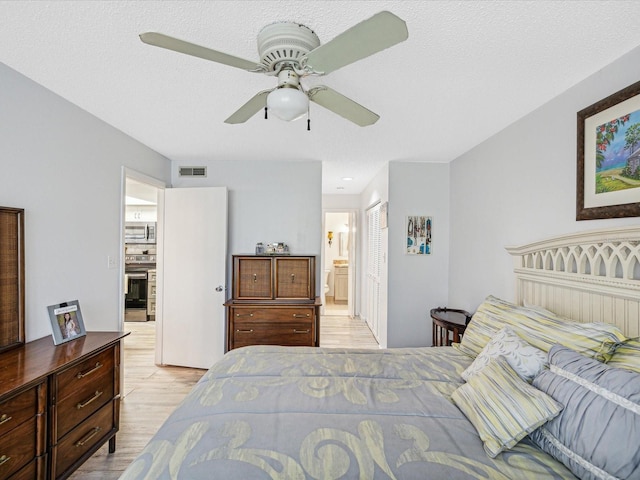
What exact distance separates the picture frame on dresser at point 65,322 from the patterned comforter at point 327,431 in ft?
3.34

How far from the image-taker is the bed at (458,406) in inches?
40.9

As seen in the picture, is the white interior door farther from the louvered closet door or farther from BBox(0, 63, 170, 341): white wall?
the louvered closet door

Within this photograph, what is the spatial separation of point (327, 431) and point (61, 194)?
7.64 feet

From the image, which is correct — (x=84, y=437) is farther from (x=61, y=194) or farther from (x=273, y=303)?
(x=273, y=303)

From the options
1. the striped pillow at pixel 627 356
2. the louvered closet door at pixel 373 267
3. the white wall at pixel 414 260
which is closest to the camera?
the striped pillow at pixel 627 356

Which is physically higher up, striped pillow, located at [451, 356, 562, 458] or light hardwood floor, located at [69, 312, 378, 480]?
striped pillow, located at [451, 356, 562, 458]

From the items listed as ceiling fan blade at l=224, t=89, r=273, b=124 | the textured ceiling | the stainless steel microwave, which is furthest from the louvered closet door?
the stainless steel microwave

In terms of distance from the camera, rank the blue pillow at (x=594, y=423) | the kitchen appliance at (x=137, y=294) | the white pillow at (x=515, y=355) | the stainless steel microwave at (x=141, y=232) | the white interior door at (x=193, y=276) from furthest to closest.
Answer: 1. the stainless steel microwave at (x=141, y=232)
2. the kitchen appliance at (x=137, y=294)
3. the white interior door at (x=193, y=276)
4. the white pillow at (x=515, y=355)
5. the blue pillow at (x=594, y=423)

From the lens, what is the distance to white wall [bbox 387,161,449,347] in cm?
387

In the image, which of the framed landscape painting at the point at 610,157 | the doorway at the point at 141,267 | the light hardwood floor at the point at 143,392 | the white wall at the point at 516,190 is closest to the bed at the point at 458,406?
the framed landscape painting at the point at 610,157

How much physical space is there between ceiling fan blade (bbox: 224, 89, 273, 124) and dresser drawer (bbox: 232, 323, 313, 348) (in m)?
2.26

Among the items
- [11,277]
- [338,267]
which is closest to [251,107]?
[11,277]

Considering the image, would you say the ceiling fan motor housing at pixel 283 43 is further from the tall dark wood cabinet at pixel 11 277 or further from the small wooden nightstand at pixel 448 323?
the small wooden nightstand at pixel 448 323

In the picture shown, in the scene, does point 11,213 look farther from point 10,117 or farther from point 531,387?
point 531,387
